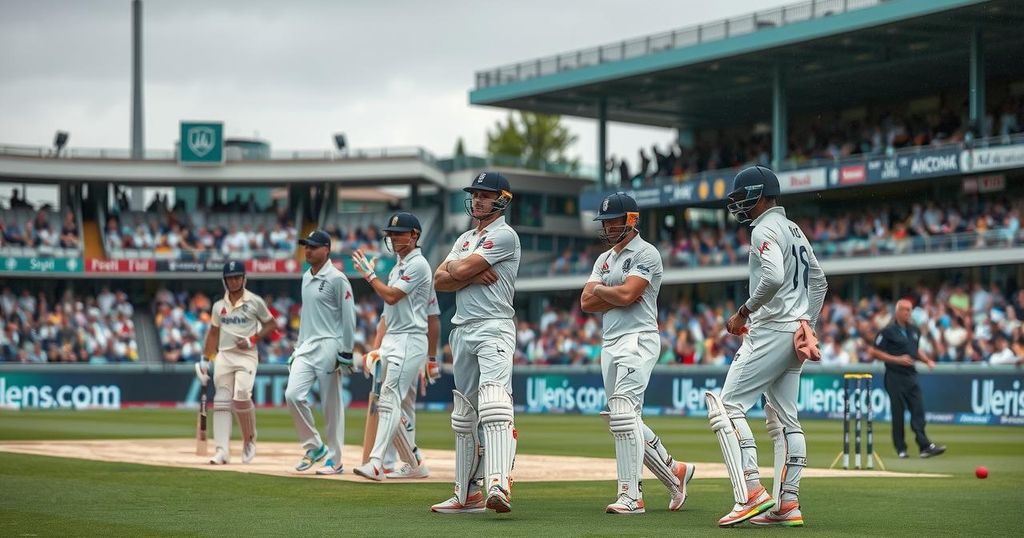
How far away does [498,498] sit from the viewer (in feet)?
32.8

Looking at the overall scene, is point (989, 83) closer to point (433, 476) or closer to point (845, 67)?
point (845, 67)

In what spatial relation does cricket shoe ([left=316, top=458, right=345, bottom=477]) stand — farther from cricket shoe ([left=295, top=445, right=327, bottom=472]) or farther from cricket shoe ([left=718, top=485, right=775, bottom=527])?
cricket shoe ([left=718, top=485, right=775, bottom=527])

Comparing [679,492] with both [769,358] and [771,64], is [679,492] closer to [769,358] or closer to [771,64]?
[769,358]

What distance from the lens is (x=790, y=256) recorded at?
394 inches

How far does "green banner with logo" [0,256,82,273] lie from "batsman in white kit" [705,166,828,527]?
42.1 meters

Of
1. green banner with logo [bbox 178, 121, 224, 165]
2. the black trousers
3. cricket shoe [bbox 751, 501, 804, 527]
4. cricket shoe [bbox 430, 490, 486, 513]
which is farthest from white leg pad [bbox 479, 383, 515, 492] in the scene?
green banner with logo [bbox 178, 121, 224, 165]

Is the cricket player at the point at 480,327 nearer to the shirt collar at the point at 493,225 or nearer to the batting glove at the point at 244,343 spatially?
the shirt collar at the point at 493,225

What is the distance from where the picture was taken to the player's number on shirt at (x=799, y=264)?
1002 cm

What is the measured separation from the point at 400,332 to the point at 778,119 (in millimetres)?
33210

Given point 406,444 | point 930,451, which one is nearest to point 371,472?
point 406,444

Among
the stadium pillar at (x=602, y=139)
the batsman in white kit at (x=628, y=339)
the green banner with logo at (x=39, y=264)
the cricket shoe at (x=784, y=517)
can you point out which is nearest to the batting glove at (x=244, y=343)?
the batsman in white kit at (x=628, y=339)

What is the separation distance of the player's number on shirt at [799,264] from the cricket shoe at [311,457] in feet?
22.8

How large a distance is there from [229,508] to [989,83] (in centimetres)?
3912

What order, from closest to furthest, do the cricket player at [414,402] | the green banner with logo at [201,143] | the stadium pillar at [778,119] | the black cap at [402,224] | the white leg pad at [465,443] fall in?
the white leg pad at [465,443]
the black cap at [402,224]
the cricket player at [414,402]
the stadium pillar at [778,119]
the green banner with logo at [201,143]
